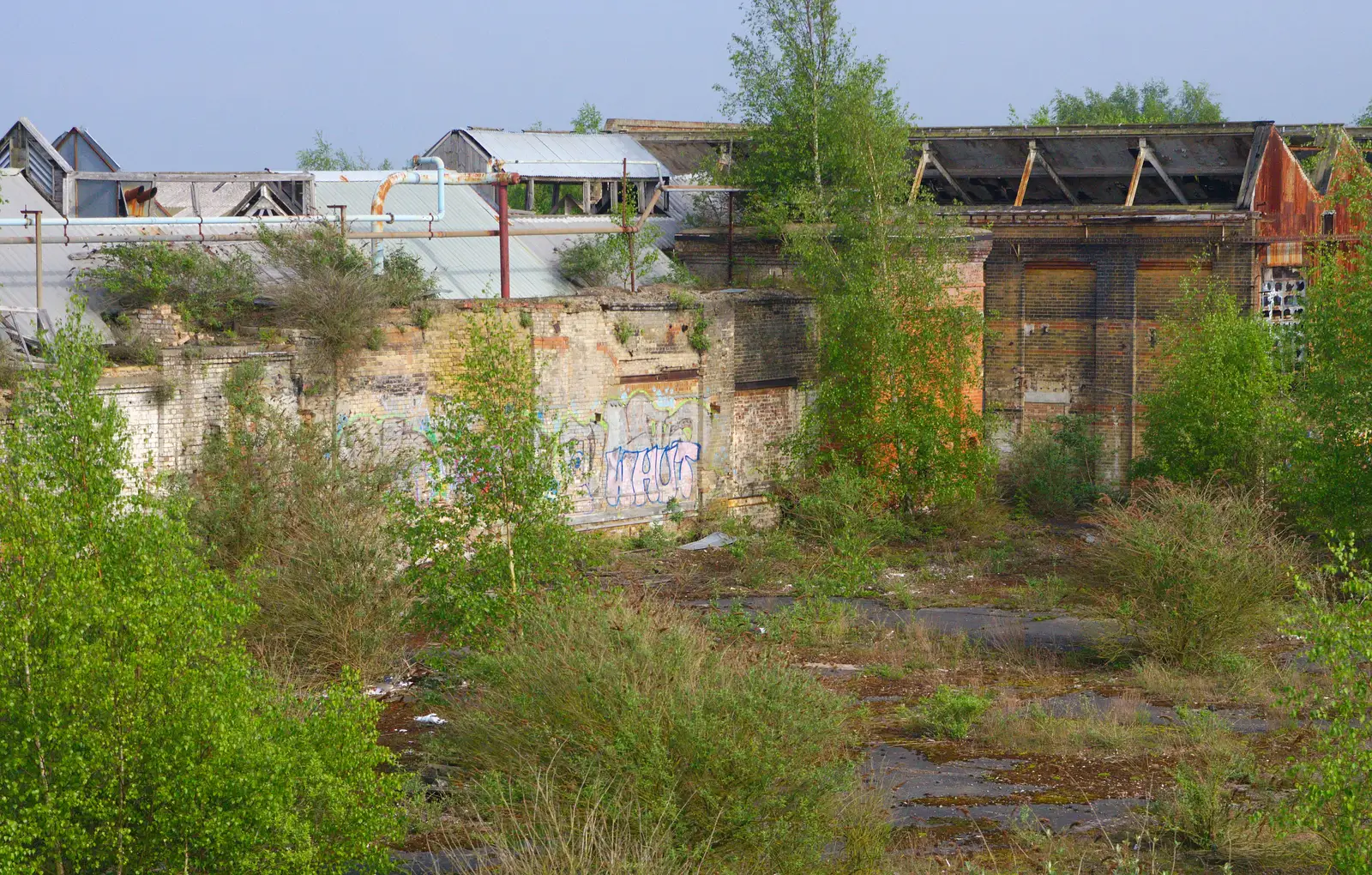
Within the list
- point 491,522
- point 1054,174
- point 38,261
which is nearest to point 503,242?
point 38,261

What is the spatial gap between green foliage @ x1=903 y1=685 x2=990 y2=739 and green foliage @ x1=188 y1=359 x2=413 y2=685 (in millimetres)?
4834

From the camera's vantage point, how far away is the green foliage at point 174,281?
51.1ft

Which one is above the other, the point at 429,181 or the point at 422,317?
the point at 429,181

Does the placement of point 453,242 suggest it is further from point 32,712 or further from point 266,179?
point 32,712

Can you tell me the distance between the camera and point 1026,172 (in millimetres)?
24891

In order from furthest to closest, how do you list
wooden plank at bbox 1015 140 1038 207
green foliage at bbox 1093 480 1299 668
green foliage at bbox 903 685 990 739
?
1. wooden plank at bbox 1015 140 1038 207
2. green foliage at bbox 1093 480 1299 668
3. green foliage at bbox 903 685 990 739

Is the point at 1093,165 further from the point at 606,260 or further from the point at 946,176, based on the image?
the point at 606,260

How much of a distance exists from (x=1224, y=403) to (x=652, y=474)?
8050 mm

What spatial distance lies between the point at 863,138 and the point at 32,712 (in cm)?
1592

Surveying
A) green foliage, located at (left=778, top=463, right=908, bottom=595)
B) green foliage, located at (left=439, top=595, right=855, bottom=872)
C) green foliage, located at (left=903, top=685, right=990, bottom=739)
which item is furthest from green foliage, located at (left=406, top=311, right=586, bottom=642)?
green foliage, located at (left=778, top=463, right=908, bottom=595)

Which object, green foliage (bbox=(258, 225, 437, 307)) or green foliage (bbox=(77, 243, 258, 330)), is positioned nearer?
green foliage (bbox=(77, 243, 258, 330))

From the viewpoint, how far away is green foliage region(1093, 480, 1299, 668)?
1348cm

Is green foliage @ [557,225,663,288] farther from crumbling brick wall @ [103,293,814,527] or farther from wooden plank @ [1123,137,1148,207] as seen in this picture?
wooden plank @ [1123,137,1148,207]

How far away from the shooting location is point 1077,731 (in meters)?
11.4
